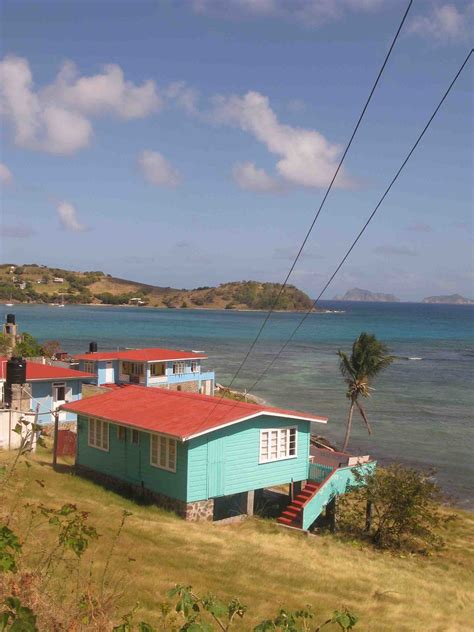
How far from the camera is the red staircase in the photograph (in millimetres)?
24516

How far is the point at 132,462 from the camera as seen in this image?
24547mm

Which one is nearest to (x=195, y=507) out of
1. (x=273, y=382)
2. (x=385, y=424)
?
(x=385, y=424)

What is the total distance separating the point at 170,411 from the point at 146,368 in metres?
24.8

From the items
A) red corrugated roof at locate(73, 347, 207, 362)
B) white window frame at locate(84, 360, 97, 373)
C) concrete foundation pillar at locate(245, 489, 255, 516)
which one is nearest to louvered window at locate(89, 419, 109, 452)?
concrete foundation pillar at locate(245, 489, 255, 516)

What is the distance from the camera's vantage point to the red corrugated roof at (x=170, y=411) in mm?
22406

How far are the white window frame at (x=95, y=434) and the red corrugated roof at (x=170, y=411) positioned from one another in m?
0.60

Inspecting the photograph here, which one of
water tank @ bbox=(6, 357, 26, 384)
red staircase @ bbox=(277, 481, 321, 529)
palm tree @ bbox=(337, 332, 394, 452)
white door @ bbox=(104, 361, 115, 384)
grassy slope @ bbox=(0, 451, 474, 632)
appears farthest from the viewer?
white door @ bbox=(104, 361, 115, 384)

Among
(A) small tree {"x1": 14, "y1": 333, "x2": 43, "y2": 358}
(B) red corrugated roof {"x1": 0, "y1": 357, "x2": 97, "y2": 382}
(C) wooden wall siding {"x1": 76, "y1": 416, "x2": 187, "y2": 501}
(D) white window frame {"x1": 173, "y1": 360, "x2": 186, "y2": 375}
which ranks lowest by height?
(C) wooden wall siding {"x1": 76, "y1": 416, "x2": 187, "y2": 501}

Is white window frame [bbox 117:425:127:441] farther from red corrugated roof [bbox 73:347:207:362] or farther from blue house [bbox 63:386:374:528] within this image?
red corrugated roof [bbox 73:347:207:362]

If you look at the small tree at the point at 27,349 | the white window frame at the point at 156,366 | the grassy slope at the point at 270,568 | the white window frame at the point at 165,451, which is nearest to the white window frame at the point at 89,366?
the white window frame at the point at 156,366

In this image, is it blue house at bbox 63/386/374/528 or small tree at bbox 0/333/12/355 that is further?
small tree at bbox 0/333/12/355

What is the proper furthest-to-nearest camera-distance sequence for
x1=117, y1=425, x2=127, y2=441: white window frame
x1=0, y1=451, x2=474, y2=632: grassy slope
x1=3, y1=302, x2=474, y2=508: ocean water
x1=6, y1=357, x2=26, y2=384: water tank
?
x1=3, y1=302, x2=474, y2=508: ocean water
x1=6, y1=357, x2=26, y2=384: water tank
x1=117, y1=425, x2=127, y2=441: white window frame
x1=0, y1=451, x2=474, y2=632: grassy slope

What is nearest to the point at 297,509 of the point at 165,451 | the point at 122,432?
the point at 165,451

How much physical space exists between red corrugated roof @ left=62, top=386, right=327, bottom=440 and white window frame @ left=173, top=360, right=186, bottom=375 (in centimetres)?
2274
